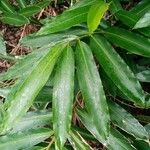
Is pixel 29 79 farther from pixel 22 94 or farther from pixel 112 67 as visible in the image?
pixel 112 67

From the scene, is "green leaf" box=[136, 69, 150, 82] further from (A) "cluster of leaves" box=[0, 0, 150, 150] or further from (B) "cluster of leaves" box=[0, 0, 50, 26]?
(B) "cluster of leaves" box=[0, 0, 50, 26]

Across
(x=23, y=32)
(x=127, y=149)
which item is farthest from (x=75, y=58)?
(x=23, y=32)

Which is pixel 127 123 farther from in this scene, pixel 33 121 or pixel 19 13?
pixel 19 13

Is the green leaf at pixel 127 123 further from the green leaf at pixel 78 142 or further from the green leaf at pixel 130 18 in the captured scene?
the green leaf at pixel 130 18

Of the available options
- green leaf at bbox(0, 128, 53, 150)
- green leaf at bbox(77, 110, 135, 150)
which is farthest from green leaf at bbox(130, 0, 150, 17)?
green leaf at bbox(0, 128, 53, 150)

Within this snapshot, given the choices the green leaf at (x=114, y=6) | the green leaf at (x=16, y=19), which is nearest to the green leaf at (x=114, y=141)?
the green leaf at (x=114, y=6)

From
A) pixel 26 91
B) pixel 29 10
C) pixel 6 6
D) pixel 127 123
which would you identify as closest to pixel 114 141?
pixel 127 123
